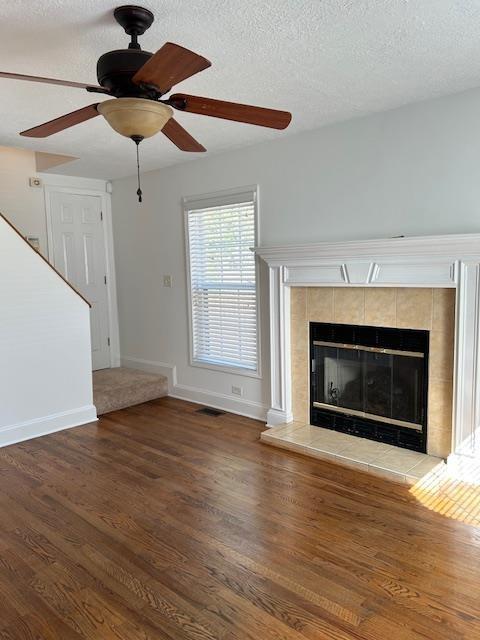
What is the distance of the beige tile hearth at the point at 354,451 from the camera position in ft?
10.4

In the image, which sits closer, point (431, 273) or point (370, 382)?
point (431, 273)

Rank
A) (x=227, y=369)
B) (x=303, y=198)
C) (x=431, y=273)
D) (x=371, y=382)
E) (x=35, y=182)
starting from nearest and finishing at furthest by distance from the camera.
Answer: (x=431, y=273) → (x=371, y=382) → (x=303, y=198) → (x=227, y=369) → (x=35, y=182)

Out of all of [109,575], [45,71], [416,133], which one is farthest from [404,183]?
[109,575]

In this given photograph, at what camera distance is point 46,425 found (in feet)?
14.0

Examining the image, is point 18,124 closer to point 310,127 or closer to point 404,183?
point 310,127

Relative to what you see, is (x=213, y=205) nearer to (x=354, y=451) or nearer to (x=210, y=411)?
(x=210, y=411)

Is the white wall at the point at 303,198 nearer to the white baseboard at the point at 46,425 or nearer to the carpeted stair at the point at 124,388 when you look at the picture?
the carpeted stair at the point at 124,388

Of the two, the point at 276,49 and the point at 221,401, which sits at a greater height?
the point at 276,49

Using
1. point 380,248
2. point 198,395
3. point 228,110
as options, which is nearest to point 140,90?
point 228,110

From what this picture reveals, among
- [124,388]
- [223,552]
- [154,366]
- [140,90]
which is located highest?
[140,90]

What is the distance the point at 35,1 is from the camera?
6.34 ft

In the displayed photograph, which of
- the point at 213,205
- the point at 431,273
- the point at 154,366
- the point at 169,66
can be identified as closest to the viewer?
the point at 169,66

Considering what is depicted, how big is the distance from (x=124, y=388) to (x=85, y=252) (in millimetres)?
1760

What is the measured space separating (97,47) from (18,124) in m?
1.48
